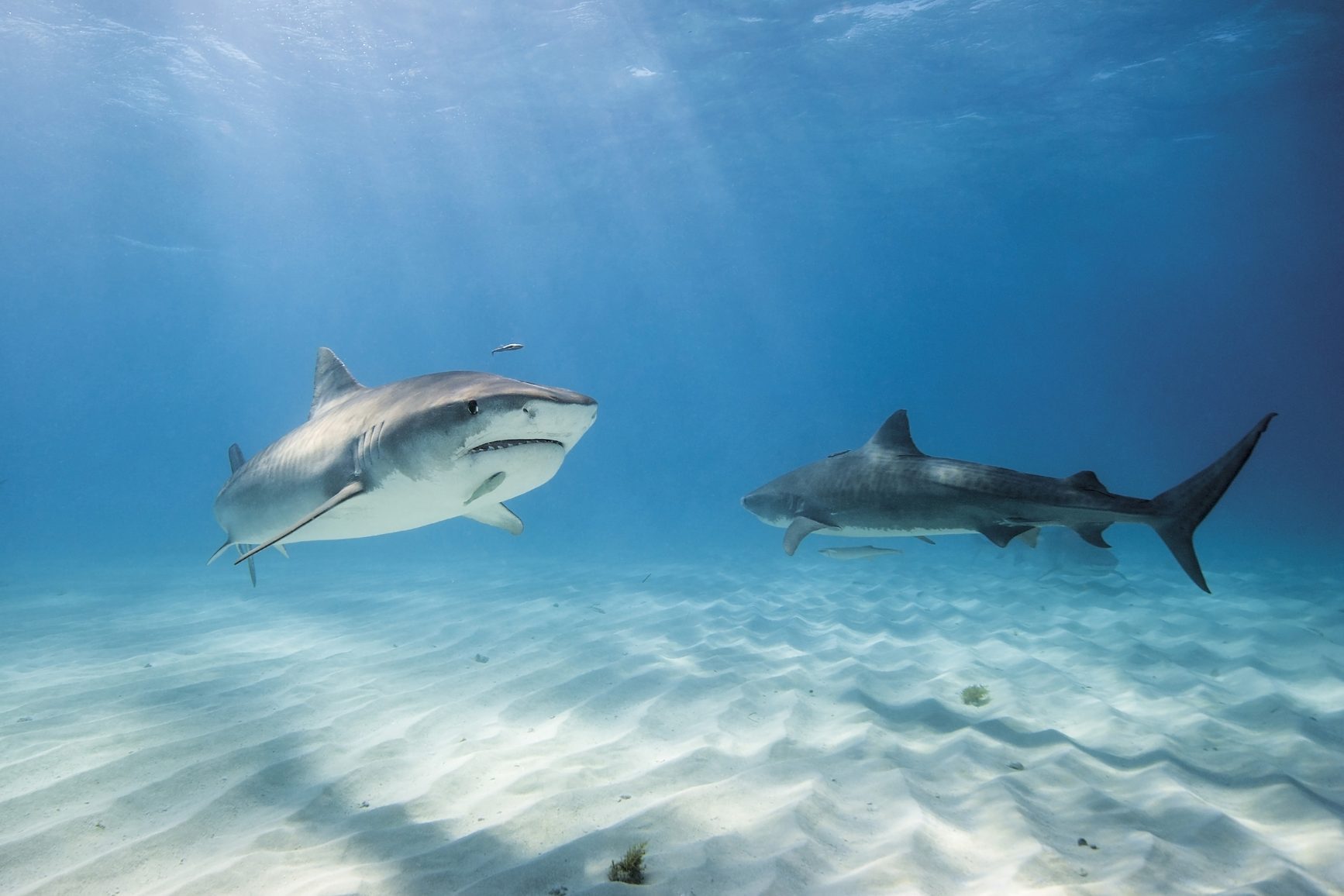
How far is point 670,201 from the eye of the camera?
123ft

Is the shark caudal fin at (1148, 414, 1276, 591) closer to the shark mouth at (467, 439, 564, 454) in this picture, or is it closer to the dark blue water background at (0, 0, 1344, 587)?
the shark mouth at (467, 439, 564, 454)

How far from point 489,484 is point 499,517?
5.10 ft

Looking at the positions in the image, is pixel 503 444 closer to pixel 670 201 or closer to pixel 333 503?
pixel 333 503

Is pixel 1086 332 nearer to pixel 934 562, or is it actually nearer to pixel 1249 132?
pixel 1249 132

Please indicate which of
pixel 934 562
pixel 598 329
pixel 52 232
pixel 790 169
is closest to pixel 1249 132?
pixel 790 169

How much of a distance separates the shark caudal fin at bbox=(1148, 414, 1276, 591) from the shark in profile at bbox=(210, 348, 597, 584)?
3.56m

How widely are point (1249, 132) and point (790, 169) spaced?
20.9 meters

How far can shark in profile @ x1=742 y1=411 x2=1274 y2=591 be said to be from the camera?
3652 mm

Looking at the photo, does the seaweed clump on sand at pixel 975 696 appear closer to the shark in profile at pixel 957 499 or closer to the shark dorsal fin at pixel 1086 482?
the shark in profile at pixel 957 499

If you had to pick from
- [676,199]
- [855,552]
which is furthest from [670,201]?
[855,552]

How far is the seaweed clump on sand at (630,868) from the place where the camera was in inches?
90.4

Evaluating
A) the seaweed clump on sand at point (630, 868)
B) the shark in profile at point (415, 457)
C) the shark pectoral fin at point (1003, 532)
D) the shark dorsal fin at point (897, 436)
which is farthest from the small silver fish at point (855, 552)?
the seaweed clump on sand at point (630, 868)

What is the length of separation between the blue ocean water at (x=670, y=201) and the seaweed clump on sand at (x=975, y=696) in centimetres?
1107

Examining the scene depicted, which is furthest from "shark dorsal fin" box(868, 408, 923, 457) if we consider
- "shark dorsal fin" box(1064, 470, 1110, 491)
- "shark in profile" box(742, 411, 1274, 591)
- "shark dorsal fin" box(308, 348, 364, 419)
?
"shark dorsal fin" box(308, 348, 364, 419)
